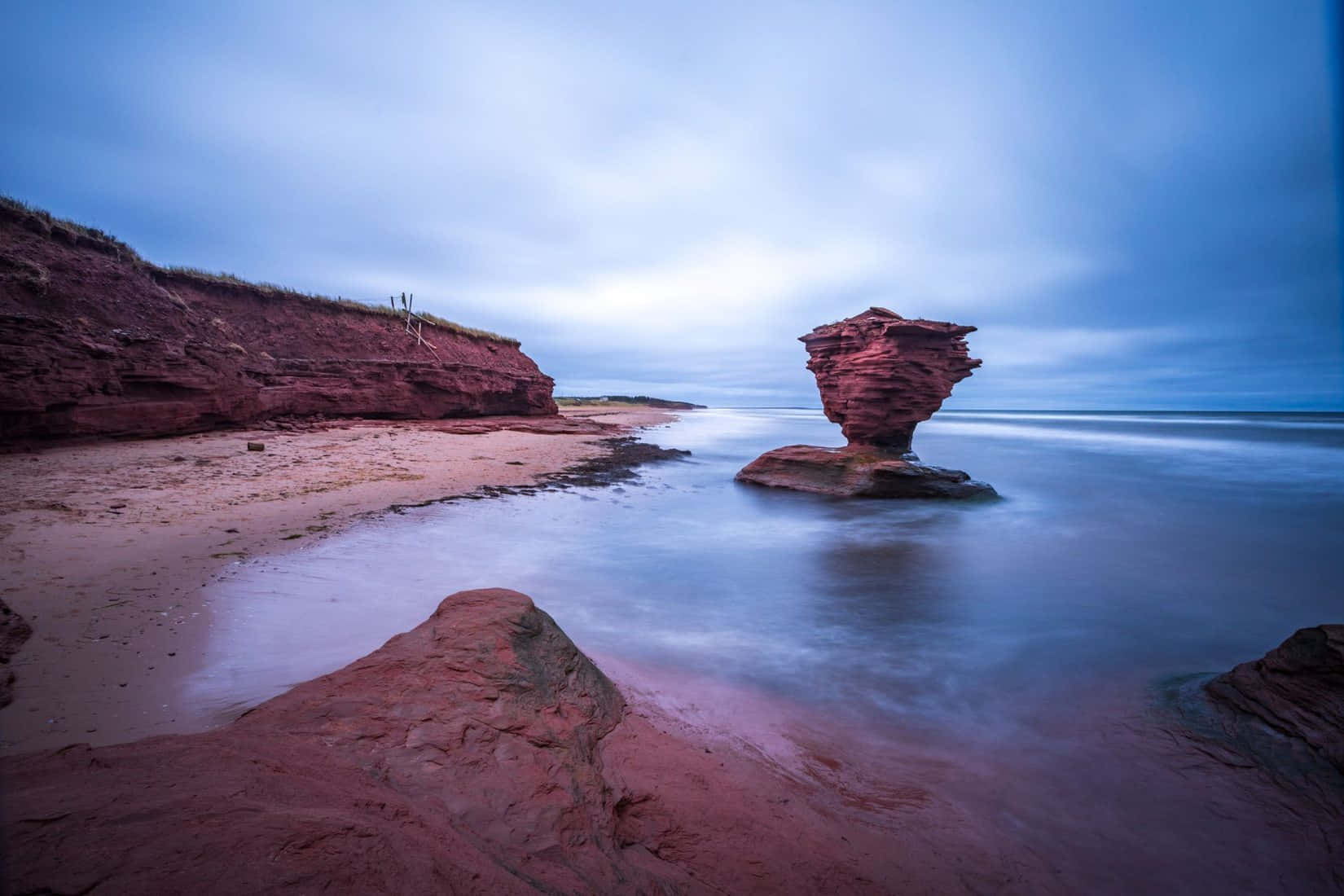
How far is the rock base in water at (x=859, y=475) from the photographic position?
15.4 meters

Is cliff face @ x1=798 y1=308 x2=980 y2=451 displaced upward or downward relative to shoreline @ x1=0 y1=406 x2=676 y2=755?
upward

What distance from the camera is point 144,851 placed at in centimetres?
134

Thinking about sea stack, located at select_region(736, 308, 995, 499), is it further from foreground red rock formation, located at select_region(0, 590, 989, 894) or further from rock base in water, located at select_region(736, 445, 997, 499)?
foreground red rock formation, located at select_region(0, 590, 989, 894)

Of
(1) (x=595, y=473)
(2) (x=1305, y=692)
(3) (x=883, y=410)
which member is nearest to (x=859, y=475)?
(3) (x=883, y=410)

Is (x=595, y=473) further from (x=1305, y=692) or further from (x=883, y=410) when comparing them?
(x=1305, y=692)

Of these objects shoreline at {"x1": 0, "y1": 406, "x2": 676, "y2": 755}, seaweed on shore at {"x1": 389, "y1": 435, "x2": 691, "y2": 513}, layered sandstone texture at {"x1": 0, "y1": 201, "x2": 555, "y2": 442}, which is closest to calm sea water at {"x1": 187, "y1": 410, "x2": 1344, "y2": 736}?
shoreline at {"x1": 0, "y1": 406, "x2": 676, "y2": 755}

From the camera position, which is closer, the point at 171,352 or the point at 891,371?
the point at 171,352

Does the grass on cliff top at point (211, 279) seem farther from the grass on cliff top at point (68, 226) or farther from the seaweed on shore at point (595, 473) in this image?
the seaweed on shore at point (595, 473)

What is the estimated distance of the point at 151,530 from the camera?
6.73 metres

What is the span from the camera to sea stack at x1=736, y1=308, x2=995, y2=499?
15.6 meters

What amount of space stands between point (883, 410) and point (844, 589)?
10333 mm

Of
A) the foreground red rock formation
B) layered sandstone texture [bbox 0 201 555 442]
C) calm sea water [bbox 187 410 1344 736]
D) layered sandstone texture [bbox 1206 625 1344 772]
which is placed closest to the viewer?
the foreground red rock formation

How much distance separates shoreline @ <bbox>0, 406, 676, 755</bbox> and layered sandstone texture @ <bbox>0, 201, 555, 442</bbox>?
0.94 metres

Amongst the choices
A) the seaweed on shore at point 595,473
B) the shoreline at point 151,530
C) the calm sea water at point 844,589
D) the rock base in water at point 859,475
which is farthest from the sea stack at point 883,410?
the shoreline at point 151,530
